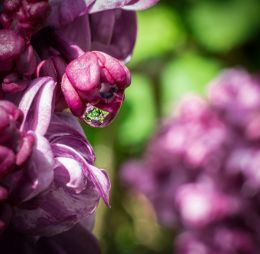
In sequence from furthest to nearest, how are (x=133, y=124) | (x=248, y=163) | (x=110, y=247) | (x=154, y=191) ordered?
(x=110, y=247) < (x=133, y=124) < (x=154, y=191) < (x=248, y=163)

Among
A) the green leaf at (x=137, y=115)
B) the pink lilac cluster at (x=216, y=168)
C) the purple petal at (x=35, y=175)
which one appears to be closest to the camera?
the purple petal at (x=35, y=175)

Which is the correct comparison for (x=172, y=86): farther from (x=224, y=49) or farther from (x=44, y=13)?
(x=44, y=13)

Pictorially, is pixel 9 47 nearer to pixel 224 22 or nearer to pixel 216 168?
pixel 216 168

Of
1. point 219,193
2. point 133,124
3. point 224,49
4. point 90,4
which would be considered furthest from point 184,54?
point 90,4

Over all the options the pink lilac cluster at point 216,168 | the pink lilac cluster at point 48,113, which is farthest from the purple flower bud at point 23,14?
the pink lilac cluster at point 216,168

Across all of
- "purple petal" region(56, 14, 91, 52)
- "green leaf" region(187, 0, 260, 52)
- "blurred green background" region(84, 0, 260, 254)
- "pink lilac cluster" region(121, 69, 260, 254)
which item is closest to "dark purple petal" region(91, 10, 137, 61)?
"purple petal" region(56, 14, 91, 52)

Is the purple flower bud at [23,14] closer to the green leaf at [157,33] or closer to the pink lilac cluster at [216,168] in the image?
the pink lilac cluster at [216,168]

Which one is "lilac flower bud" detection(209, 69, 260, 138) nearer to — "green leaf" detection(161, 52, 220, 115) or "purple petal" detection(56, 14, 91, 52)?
"green leaf" detection(161, 52, 220, 115)

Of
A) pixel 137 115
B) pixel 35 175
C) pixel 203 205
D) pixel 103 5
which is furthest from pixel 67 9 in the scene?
pixel 137 115
